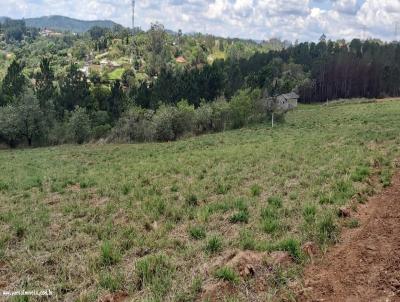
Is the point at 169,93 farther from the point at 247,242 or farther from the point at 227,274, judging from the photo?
the point at 227,274

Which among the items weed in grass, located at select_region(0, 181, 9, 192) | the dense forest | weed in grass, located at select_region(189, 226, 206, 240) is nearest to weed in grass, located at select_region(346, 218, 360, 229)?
weed in grass, located at select_region(189, 226, 206, 240)

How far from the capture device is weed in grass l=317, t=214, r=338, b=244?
7648 mm

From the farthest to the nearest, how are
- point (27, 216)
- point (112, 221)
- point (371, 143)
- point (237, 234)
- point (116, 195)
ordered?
point (371, 143), point (116, 195), point (27, 216), point (112, 221), point (237, 234)

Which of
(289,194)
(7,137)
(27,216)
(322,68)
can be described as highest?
(322,68)

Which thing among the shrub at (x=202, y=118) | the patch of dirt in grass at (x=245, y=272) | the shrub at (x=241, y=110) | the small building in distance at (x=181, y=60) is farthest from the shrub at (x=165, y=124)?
the small building in distance at (x=181, y=60)

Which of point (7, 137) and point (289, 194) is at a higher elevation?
point (289, 194)

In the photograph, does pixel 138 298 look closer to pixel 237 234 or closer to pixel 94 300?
pixel 94 300

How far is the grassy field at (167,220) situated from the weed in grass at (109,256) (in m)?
0.02

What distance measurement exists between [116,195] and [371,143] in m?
14.5

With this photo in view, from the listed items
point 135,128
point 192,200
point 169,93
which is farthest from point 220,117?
point 192,200

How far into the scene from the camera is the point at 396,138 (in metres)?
20.7

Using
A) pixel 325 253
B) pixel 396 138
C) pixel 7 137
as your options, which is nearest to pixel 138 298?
pixel 325 253

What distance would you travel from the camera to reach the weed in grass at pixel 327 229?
25.1ft

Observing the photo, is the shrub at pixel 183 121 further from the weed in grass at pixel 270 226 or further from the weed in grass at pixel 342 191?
the weed in grass at pixel 270 226
